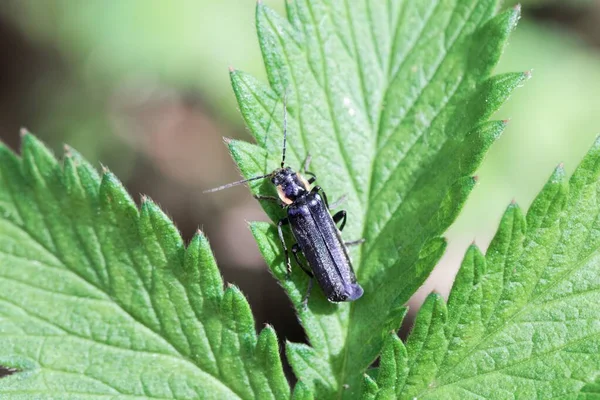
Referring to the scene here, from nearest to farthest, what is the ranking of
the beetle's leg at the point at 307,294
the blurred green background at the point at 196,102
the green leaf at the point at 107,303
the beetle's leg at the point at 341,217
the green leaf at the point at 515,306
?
the green leaf at the point at 515,306, the green leaf at the point at 107,303, the beetle's leg at the point at 307,294, the beetle's leg at the point at 341,217, the blurred green background at the point at 196,102

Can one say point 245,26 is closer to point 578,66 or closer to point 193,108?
point 193,108

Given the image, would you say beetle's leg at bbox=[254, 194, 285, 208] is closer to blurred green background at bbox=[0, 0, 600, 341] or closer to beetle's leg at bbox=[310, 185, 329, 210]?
beetle's leg at bbox=[310, 185, 329, 210]

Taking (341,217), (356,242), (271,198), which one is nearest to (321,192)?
(341,217)

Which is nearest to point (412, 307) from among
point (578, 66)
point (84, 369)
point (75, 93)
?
point (578, 66)

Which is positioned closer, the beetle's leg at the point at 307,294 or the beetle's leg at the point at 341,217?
the beetle's leg at the point at 307,294

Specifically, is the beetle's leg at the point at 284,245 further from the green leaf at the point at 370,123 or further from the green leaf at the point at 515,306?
the green leaf at the point at 515,306

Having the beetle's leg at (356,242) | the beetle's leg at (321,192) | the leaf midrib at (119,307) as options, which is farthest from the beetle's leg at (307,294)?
the leaf midrib at (119,307)

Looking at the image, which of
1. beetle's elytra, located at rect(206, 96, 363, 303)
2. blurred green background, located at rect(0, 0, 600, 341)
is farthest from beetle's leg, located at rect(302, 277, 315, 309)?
blurred green background, located at rect(0, 0, 600, 341)
